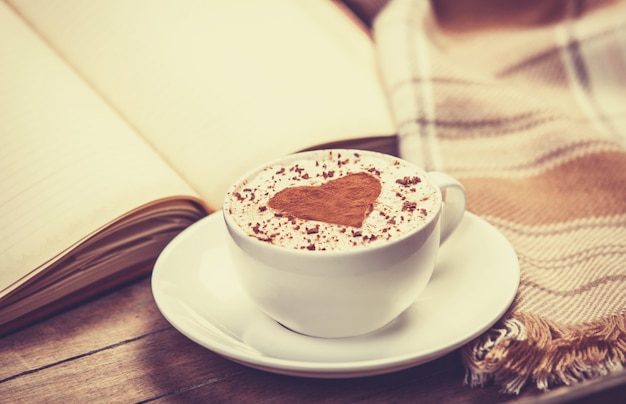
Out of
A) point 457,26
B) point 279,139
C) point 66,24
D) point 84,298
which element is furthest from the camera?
point 457,26

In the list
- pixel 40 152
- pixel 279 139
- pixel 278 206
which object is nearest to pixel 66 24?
pixel 40 152

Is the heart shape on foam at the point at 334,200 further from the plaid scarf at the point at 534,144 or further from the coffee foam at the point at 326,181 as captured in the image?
the plaid scarf at the point at 534,144

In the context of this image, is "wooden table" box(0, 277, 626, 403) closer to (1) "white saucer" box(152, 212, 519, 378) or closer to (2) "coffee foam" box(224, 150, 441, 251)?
(1) "white saucer" box(152, 212, 519, 378)

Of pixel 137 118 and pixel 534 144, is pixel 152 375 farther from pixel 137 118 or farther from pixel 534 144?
pixel 534 144

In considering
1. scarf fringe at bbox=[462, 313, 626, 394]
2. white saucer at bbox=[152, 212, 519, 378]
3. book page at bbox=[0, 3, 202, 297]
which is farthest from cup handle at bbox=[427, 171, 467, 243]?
book page at bbox=[0, 3, 202, 297]

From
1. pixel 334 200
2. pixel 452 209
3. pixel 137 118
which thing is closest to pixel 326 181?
pixel 334 200

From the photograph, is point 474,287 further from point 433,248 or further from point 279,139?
point 279,139
